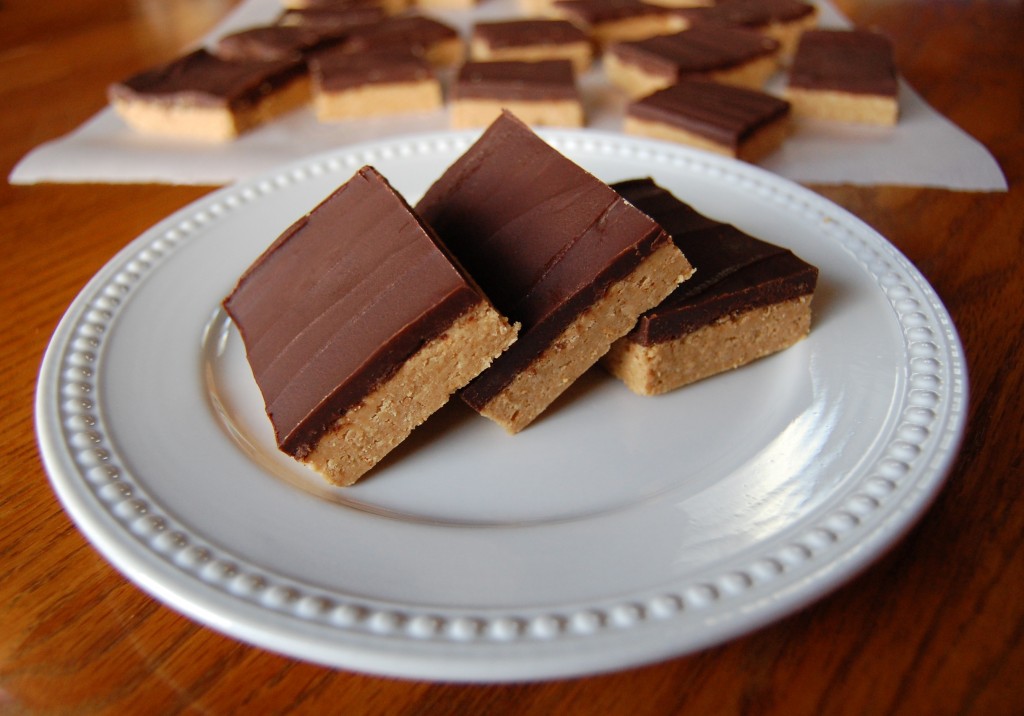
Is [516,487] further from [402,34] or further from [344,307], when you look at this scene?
[402,34]

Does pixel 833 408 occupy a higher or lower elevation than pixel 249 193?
lower

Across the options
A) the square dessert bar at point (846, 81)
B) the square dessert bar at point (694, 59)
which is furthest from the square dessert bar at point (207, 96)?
the square dessert bar at point (846, 81)

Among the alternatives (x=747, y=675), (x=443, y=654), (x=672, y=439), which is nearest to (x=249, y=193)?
(x=672, y=439)

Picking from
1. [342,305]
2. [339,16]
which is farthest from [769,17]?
[342,305]

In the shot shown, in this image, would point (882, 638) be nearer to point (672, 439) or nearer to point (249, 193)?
point (672, 439)

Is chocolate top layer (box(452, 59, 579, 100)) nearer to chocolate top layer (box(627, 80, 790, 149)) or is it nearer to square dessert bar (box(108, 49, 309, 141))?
chocolate top layer (box(627, 80, 790, 149))

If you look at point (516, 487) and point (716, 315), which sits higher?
point (716, 315)

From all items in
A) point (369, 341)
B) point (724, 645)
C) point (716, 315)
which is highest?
point (369, 341)
